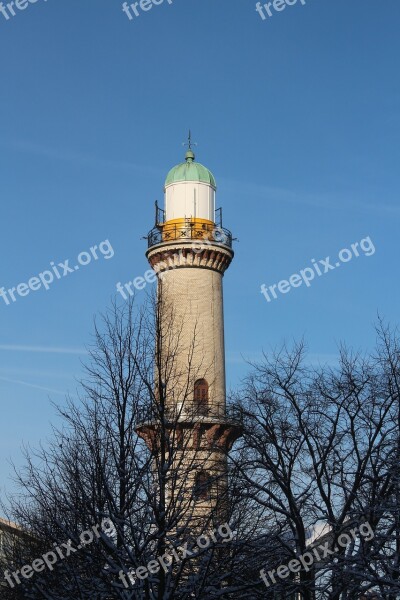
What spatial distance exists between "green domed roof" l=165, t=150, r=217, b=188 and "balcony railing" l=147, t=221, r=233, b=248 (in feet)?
6.31

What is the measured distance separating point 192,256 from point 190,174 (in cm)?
364

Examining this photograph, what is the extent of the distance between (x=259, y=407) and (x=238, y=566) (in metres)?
4.08

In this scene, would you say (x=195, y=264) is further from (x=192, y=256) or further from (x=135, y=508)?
(x=135, y=508)

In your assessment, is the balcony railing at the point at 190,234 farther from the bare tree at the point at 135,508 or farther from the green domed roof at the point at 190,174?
the bare tree at the point at 135,508

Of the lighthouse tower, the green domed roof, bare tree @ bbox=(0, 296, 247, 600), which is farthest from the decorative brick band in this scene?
bare tree @ bbox=(0, 296, 247, 600)

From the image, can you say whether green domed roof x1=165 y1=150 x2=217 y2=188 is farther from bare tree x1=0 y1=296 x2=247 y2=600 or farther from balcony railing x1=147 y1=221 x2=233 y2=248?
bare tree x1=0 y1=296 x2=247 y2=600

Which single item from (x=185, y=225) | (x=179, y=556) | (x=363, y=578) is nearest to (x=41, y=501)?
(x=179, y=556)

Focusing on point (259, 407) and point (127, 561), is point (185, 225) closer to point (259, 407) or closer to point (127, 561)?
point (259, 407)

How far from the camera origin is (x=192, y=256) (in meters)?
37.6

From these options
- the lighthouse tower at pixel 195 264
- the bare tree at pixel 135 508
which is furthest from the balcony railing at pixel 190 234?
the bare tree at pixel 135 508

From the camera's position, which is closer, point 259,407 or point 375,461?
point 375,461

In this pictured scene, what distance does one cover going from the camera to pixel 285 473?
22750mm

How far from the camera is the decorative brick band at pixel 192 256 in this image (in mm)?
37438

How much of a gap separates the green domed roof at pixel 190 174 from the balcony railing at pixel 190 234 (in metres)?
1.92
